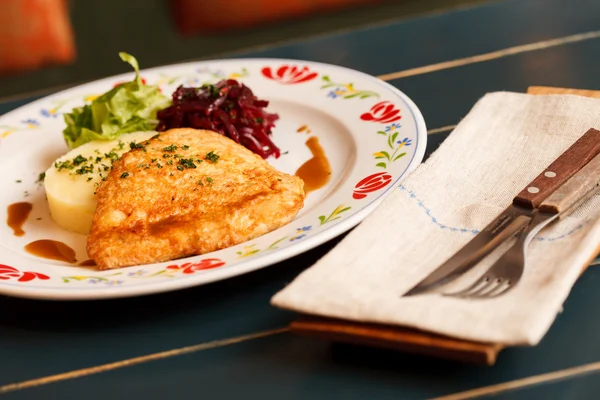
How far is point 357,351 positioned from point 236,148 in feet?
3.63

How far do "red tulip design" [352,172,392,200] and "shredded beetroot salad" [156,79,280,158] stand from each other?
769 millimetres

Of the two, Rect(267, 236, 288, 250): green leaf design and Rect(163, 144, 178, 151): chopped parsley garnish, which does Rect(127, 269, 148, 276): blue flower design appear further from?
Rect(163, 144, 178, 151): chopped parsley garnish

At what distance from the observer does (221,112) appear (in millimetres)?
3387

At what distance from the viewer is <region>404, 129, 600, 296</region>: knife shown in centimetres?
201

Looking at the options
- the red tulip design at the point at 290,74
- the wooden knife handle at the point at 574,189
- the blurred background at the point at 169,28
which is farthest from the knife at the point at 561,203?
the blurred background at the point at 169,28

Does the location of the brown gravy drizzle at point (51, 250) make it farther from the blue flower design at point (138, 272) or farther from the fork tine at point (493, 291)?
the fork tine at point (493, 291)

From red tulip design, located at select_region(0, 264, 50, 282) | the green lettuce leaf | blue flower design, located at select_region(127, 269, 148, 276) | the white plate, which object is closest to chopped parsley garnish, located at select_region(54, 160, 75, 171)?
the white plate

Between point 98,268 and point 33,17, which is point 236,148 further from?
point 33,17

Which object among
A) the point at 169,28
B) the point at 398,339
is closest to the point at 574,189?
the point at 398,339

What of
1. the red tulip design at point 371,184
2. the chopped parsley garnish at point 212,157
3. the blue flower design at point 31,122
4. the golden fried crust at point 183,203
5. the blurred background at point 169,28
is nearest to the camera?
the golden fried crust at point 183,203

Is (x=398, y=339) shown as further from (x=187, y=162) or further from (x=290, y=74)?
(x=290, y=74)

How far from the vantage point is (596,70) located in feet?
11.2

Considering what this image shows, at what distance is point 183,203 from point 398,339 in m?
0.97

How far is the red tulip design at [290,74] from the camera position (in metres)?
3.58
